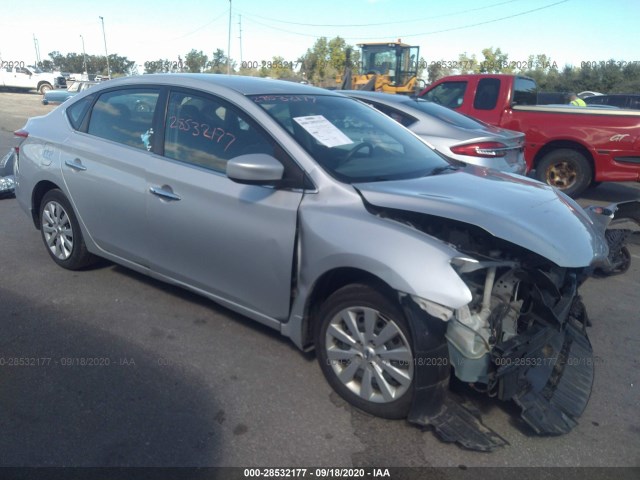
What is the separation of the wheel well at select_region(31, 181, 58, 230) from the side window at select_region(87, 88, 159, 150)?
706mm

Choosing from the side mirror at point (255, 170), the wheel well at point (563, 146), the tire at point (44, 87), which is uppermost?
the side mirror at point (255, 170)

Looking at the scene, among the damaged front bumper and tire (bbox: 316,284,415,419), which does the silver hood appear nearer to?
the damaged front bumper

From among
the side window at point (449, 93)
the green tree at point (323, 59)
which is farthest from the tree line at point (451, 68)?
the side window at point (449, 93)

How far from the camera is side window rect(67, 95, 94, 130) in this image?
466 centimetres

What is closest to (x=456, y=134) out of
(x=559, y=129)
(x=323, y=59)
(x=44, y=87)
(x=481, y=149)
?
(x=481, y=149)

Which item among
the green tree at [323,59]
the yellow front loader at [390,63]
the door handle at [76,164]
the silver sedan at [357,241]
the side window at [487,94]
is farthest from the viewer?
the green tree at [323,59]

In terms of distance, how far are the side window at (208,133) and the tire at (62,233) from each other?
1.35 metres

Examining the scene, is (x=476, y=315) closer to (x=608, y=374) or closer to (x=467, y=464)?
(x=467, y=464)

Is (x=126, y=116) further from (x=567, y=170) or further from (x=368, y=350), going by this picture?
(x=567, y=170)

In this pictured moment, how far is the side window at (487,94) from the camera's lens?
9430 millimetres

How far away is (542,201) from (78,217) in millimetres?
3504

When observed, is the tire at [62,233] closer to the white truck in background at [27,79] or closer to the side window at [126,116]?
the side window at [126,116]

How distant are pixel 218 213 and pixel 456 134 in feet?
12.6

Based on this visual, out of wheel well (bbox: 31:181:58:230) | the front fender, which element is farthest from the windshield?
wheel well (bbox: 31:181:58:230)
